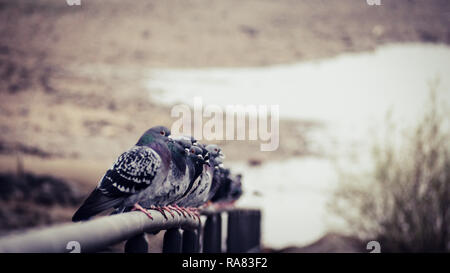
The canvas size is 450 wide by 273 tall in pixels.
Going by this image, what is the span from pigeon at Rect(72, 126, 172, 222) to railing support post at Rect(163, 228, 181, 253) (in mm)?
182

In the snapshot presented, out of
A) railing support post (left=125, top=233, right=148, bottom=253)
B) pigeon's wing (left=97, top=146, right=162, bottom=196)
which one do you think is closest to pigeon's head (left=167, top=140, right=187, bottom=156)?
pigeon's wing (left=97, top=146, right=162, bottom=196)

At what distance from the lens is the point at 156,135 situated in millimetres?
2467

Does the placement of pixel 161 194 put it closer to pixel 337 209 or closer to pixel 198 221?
pixel 198 221

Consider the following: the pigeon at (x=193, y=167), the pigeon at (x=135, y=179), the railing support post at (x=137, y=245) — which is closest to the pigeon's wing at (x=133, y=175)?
the pigeon at (x=135, y=179)

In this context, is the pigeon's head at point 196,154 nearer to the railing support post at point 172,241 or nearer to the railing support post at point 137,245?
the railing support post at point 172,241

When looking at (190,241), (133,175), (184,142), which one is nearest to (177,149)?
(184,142)

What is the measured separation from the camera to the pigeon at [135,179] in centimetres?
223

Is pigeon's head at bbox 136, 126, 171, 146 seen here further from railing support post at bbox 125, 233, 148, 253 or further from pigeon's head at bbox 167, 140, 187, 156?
railing support post at bbox 125, 233, 148, 253

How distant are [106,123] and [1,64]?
3472 millimetres

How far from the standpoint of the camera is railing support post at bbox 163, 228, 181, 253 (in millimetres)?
2100

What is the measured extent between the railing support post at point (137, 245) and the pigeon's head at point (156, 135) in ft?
2.80

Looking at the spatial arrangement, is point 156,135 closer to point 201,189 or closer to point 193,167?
point 193,167
